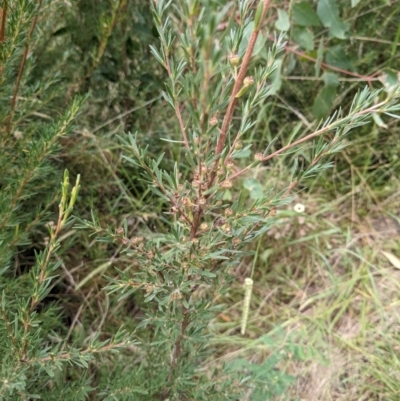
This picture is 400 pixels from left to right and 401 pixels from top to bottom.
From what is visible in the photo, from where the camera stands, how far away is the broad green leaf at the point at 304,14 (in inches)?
53.5

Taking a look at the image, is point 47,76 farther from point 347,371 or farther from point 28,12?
point 347,371

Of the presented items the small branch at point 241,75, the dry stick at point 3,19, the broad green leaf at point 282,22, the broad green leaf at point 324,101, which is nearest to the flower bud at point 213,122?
the small branch at point 241,75

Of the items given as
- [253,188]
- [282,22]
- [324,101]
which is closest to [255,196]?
[253,188]

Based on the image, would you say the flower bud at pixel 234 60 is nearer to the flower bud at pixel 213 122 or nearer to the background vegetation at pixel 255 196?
the flower bud at pixel 213 122

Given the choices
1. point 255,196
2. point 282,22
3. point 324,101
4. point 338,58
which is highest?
point 282,22

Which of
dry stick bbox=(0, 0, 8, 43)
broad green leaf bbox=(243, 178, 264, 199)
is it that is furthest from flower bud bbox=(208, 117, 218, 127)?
broad green leaf bbox=(243, 178, 264, 199)

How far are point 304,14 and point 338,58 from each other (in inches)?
11.1

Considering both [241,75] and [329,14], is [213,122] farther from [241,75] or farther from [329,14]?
[329,14]

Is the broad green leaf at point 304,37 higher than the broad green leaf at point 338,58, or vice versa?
the broad green leaf at point 304,37

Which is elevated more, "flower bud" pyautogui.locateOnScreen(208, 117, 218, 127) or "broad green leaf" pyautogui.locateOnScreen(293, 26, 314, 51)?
"flower bud" pyautogui.locateOnScreen(208, 117, 218, 127)

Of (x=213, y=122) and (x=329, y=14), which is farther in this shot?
(x=329, y=14)

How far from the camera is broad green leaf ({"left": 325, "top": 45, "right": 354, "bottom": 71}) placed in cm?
157

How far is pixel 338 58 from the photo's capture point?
1.57 metres

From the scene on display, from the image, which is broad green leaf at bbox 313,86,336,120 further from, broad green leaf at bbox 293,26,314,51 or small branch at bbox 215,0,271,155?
small branch at bbox 215,0,271,155
